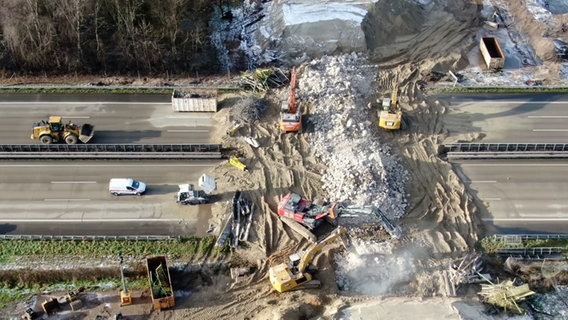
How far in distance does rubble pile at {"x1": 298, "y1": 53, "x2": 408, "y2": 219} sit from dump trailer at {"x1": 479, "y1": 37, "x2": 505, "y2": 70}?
35.6 ft

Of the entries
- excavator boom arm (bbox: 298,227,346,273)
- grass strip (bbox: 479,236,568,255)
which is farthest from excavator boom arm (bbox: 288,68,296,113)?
grass strip (bbox: 479,236,568,255)

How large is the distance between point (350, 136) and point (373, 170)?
4.59 metres

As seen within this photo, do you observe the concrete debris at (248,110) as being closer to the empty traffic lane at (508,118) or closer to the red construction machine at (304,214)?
the red construction machine at (304,214)

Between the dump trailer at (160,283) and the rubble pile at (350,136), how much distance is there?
12400mm

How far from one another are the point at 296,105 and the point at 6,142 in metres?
22.9

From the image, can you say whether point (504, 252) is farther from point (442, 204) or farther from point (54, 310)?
point (54, 310)

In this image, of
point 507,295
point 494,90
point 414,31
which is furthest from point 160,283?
point 414,31

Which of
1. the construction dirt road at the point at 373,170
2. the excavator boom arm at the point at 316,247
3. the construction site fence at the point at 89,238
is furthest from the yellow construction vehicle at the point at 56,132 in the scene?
the excavator boom arm at the point at 316,247

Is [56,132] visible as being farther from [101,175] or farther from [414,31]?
[414,31]

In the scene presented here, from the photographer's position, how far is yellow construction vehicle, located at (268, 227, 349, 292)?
38.4m

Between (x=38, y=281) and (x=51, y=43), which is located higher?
(x=51, y=43)

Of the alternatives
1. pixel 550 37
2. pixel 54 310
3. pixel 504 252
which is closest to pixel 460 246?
pixel 504 252

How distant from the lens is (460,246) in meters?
41.7

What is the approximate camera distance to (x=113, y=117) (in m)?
52.2
